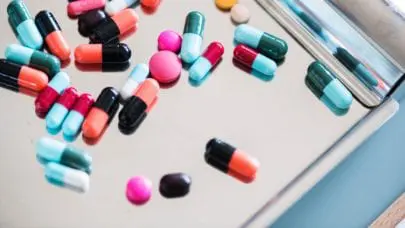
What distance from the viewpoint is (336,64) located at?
95cm

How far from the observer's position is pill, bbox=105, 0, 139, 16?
3.18 feet

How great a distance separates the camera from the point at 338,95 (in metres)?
0.90

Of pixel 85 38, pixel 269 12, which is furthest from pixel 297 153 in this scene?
pixel 85 38

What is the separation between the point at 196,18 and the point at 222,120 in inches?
6.5

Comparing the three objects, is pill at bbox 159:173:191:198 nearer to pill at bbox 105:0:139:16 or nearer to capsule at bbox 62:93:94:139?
capsule at bbox 62:93:94:139

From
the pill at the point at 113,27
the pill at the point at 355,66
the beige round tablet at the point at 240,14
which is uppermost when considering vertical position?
the pill at the point at 355,66

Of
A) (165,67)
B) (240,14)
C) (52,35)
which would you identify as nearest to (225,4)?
(240,14)

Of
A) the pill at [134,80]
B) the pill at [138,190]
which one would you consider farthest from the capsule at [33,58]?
the pill at [138,190]

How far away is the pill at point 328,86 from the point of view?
2.96ft

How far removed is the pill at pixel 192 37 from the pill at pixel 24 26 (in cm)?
21

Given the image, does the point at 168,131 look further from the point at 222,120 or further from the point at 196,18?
the point at 196,18

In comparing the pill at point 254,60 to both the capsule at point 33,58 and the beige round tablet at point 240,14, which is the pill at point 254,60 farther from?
the capsule at point 33,58

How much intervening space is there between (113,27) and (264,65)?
0.23 metres

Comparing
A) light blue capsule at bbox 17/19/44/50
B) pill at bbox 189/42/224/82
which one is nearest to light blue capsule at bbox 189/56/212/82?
pill at bbox 189/42/224/82
